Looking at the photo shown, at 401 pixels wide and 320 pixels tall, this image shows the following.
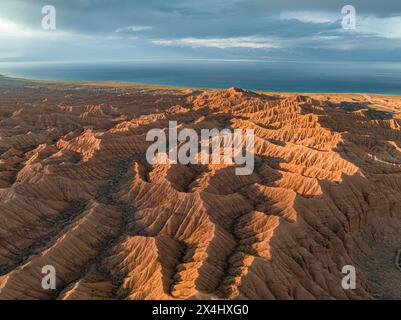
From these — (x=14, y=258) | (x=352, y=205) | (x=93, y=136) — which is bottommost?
(x=14, y=258)

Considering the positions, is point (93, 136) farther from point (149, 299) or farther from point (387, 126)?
point (387, 126)

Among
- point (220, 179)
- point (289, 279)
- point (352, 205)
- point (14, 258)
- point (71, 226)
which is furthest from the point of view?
point (220, 179)

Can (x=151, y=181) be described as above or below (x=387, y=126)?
below

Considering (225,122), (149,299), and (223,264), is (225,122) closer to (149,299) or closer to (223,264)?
(223,264)

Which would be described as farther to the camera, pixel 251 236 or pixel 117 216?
pixel 117 216
